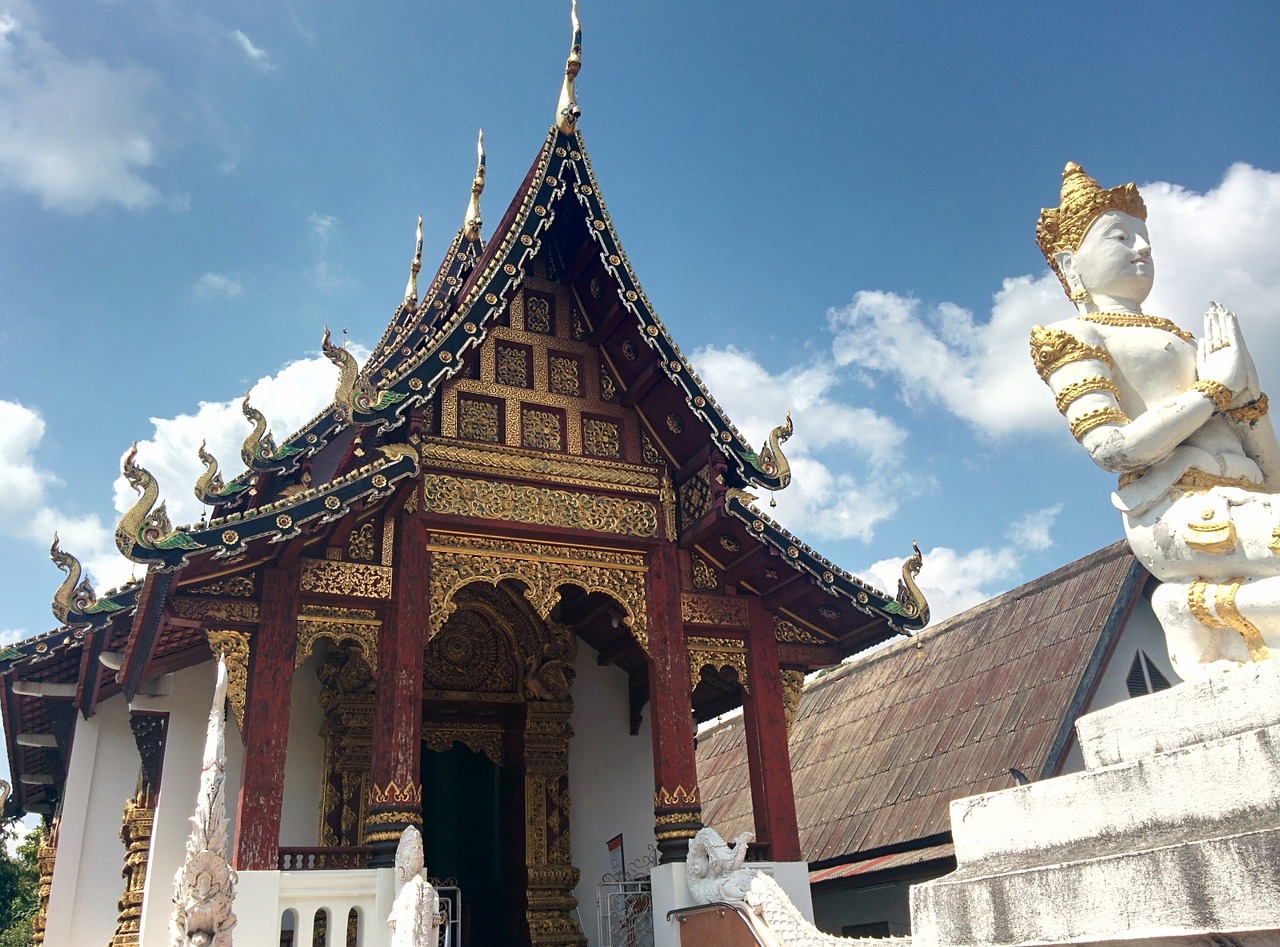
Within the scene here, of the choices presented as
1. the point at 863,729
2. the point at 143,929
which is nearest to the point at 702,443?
the point at 143,929

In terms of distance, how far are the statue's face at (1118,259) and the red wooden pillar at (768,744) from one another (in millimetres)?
5563

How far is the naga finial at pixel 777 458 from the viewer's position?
9016 millimetres

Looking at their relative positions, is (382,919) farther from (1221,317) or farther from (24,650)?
(1221,317)

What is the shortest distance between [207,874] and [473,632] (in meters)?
5.32

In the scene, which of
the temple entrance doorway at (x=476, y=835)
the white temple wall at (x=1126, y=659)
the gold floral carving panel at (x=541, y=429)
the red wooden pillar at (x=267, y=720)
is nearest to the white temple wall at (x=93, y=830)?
the temple entrance doorway at (x=476, y=835)

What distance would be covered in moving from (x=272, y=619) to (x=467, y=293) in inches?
121

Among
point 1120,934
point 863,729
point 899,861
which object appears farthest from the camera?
point 863,729

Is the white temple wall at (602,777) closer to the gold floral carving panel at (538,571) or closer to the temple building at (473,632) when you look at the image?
the temple building at (473,632)

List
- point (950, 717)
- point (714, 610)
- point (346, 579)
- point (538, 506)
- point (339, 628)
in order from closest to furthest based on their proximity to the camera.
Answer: point (339, 628), point (346, 579), point (538, 506), point (714, 610), point (950, 717)

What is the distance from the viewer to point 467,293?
888 centimetres

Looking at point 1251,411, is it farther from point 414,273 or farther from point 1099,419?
point 414,273

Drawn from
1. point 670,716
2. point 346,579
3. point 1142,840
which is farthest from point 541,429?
point 1142,840

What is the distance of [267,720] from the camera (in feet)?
24.5

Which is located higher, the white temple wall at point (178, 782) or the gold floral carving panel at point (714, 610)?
the gold floral carving panel at point (714, 610)
